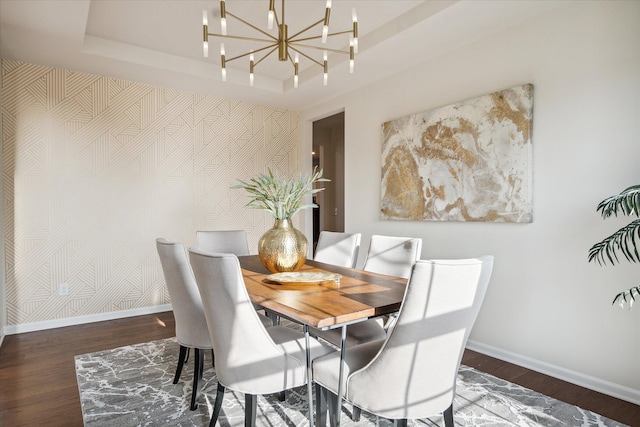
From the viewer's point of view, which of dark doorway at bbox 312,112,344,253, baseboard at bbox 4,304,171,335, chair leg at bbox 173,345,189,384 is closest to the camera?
chair leg at bbox 173,345,189,384

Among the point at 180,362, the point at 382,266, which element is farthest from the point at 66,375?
the point at 382,266

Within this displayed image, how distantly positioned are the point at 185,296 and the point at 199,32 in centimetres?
236

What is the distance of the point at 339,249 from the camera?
306cm

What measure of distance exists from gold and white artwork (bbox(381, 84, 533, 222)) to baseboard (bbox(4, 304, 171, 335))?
109 inches

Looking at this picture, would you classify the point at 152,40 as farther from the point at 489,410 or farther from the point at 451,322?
the point at 489,410

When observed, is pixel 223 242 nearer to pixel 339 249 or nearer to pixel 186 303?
pixel 339 249

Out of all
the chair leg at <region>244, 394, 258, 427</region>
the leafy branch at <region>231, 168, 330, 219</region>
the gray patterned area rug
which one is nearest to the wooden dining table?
the chair leg at <region>244, 394, 258, 427</region>

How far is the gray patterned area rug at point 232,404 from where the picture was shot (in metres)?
2.01

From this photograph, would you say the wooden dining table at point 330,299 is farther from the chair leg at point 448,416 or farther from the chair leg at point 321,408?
the chair leg at point 448,416

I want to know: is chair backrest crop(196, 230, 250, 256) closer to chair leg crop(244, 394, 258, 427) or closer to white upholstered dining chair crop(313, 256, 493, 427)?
chair leg crop(244, 394, 258, 427)

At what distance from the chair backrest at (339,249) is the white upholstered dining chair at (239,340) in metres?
1.34

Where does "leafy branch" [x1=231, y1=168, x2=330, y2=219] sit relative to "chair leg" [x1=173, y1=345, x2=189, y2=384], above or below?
above

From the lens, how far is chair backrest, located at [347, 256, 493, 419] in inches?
51.8

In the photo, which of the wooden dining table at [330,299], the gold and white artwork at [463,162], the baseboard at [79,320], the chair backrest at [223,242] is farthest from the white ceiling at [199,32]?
the baseboard at [79,320]
